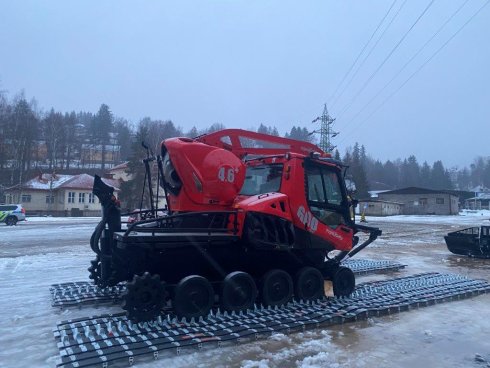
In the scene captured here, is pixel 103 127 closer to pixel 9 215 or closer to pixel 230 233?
pixel 9 215

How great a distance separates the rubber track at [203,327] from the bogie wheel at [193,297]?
136 millimetres

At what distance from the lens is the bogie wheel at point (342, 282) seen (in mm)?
8047

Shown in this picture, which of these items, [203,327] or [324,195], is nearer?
[203,327]

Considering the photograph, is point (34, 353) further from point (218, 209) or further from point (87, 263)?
point (87, 263)

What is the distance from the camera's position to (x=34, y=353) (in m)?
5.25

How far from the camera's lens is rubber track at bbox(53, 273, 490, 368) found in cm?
510

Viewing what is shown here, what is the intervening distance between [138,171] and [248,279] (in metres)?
46.2

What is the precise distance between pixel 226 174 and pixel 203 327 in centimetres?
235

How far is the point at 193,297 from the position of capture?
6.42m

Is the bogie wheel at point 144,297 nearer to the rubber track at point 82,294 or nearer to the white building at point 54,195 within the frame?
the rubber track at point 82,294

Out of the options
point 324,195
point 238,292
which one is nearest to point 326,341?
point 238,292

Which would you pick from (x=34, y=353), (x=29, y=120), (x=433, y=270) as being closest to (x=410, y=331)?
(x=34, y=353)

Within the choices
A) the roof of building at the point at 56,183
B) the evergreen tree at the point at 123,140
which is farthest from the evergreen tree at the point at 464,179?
the roof of building at the point at 56,183

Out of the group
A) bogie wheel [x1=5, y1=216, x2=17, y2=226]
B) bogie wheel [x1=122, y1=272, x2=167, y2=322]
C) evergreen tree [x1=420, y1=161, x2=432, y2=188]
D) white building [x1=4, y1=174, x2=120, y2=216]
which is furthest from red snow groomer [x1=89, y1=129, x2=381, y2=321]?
evergreen tree [x1=420, y1=161, x2=432, y2=188]
